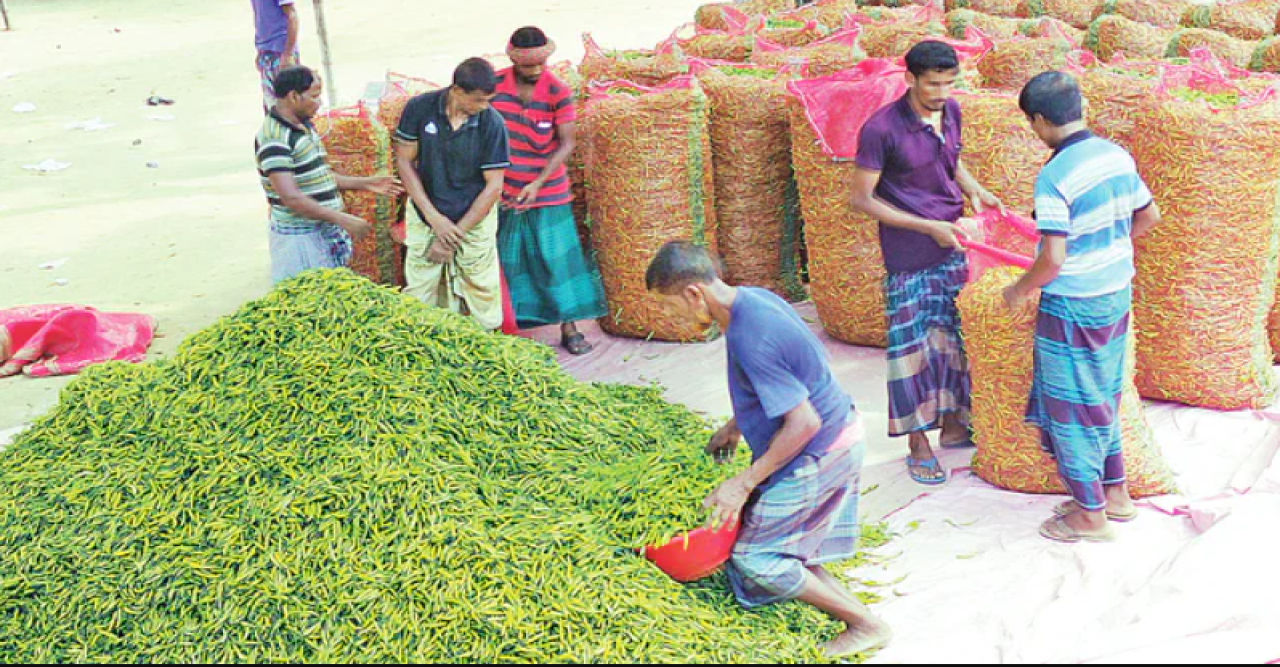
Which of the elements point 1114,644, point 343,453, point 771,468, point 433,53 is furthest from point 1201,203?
point 433,53

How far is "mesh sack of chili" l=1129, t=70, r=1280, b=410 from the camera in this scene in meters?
4.32

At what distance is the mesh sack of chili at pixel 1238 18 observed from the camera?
23.6 feet

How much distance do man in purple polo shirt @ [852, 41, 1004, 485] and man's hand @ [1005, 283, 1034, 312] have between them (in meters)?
0.38

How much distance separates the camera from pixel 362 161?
5523 millimetres

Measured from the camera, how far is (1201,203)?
4367mm

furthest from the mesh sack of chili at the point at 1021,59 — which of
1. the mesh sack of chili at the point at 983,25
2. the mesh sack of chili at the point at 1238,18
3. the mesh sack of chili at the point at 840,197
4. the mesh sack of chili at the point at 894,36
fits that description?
the mesh sack of chili at the point at 1238,18

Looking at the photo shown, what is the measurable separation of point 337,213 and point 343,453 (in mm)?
1775

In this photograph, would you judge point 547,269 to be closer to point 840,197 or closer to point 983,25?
point 840,197

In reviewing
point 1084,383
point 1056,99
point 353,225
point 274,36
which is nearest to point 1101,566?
point 1084,383

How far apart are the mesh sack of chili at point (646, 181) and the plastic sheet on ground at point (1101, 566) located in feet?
4.78

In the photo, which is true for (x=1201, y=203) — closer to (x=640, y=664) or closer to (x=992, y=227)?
(x=992, y=227)

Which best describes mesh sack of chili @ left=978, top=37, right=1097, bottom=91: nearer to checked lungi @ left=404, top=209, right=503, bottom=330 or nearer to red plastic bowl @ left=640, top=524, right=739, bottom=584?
checked lungi @ left=404, top=209, right=503, bottom=330

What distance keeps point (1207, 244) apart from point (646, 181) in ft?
8.01

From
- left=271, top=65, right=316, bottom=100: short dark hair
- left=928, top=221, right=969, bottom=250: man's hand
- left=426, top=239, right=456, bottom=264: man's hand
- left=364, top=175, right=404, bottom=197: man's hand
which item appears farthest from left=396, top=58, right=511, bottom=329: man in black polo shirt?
left=928, top=221, right=969, bottom=250: man's hand
